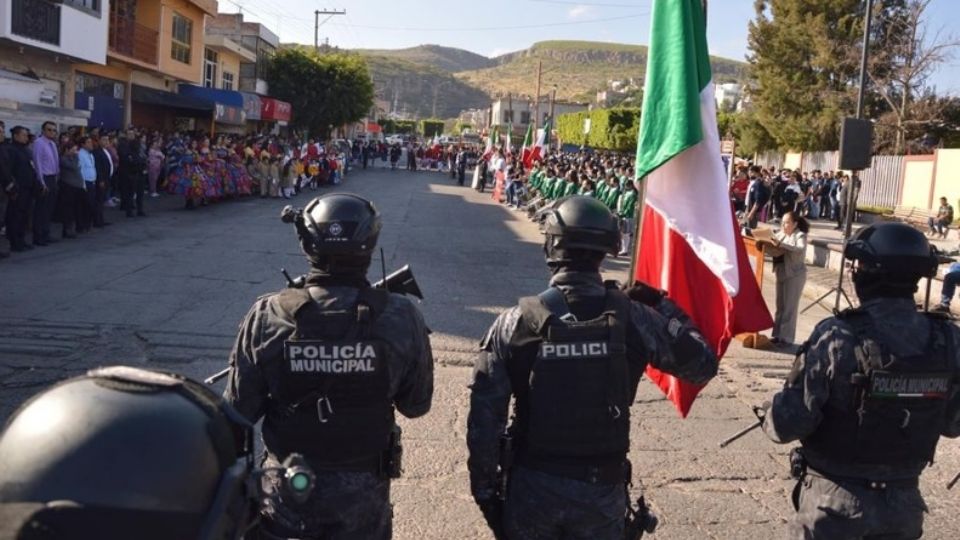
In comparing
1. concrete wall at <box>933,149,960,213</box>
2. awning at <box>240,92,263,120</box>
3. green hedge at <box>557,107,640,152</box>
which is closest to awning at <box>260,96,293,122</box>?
awning at <box>240,92,263,120</box>

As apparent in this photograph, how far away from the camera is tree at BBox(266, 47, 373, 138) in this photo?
4722 cm

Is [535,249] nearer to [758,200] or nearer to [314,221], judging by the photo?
[758,200]

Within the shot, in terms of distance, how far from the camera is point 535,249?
1675 centimetres

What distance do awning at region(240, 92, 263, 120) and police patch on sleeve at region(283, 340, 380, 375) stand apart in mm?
33373

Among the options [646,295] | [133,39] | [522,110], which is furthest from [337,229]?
[522,110]

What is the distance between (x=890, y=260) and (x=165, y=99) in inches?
1116

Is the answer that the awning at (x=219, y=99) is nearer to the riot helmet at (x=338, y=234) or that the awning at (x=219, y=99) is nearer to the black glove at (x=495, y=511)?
the riot helmet at (x=338, y=234)

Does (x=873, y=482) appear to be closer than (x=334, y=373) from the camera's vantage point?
No

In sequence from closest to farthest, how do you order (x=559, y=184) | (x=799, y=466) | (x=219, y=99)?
(x=799, y=466)
(x=559, y=184)
(x=219, y=99)

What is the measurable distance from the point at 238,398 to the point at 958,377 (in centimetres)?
248

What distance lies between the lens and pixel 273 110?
40.8 m

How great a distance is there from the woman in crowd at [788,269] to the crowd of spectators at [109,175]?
9.60m

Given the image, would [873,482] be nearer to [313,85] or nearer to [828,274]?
[828,274]

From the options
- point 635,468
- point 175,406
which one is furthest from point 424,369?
point 635,468
